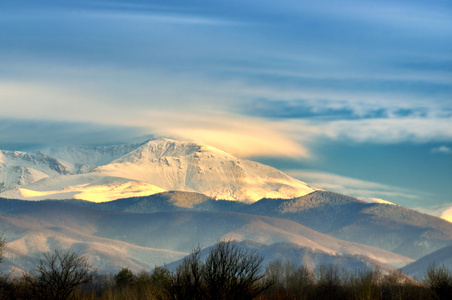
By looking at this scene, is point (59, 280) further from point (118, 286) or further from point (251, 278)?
point (118, 286)

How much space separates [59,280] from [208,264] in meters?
31.8

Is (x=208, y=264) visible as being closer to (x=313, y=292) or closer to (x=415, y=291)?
(x=415, y=291)

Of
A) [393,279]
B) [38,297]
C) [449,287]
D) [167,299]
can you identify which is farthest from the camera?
[393,279]

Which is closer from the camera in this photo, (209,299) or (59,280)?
(209,299)

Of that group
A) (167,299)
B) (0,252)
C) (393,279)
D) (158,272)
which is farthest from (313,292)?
(167,299)

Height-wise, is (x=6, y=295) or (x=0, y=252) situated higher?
(x=0, y=252)

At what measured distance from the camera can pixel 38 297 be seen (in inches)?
3076

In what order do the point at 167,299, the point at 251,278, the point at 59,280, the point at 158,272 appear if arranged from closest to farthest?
the point at 251,278 < the point at 167,299 < the point at 59,280 < the point at 158,272

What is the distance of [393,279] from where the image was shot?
163250 millimetres

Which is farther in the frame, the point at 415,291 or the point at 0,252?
the point at 415,291

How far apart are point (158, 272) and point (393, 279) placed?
59.7m

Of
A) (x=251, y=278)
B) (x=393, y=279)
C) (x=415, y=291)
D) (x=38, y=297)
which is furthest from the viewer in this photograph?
(x=393, y=279)

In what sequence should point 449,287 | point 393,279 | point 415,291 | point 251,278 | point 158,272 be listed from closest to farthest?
point 251,278
point 449,287
point 415,291
point 158,272
point 393,279

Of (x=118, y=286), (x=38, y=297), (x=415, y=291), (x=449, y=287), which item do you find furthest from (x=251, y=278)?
(x=118, y=286)
